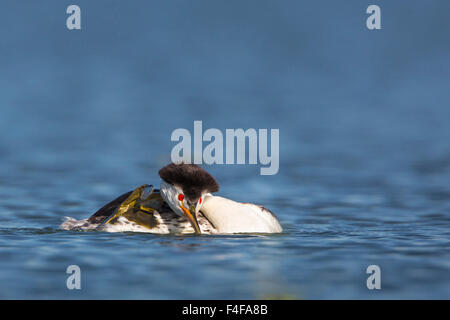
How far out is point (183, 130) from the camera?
84.9 feet

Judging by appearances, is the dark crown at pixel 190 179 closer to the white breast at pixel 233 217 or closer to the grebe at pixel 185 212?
the grebe at pixel 185 212

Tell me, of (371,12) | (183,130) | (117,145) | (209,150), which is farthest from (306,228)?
(371,12)

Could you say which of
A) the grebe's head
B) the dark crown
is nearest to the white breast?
the grebe's head

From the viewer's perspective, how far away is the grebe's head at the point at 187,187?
35.9 feet

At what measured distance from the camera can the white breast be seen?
11273mm

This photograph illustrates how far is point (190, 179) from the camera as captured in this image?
10953 mm

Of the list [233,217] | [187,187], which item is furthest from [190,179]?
[233,217]

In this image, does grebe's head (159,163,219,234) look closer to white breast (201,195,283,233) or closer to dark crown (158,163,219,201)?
dark crown (158,163,219,201)

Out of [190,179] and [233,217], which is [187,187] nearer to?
[190,179]

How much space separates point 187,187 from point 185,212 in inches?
15.1

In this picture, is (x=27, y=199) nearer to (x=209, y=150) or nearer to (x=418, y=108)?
(x=209, y=150)

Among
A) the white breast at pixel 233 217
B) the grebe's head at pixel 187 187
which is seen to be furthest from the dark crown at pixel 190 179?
the white breast at pixel 233 217
